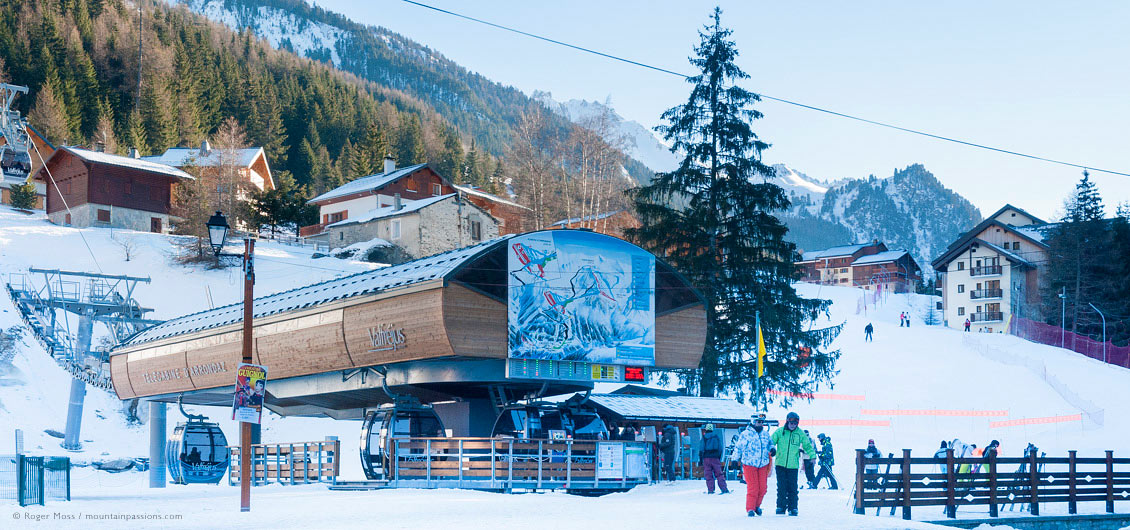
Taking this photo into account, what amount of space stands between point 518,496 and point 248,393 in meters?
6.17

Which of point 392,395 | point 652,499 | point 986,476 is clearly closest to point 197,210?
point 392,395

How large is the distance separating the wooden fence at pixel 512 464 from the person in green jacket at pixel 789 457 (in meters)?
6.68

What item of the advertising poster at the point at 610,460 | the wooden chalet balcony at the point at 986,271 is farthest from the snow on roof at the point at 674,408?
the wooden chalet balcony at the point at 986,271

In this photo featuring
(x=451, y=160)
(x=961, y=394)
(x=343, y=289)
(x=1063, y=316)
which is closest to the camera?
(x=343, y=289)

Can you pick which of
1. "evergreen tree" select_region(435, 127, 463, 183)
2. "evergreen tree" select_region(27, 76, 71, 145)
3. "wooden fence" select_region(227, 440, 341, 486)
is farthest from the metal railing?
"evergreen tree" select_region(435, 127, 463, 183)

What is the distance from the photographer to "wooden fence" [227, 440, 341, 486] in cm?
2643

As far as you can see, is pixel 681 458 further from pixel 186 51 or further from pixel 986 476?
pixel 186 51

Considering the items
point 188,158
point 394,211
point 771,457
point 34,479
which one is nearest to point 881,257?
point 394,211

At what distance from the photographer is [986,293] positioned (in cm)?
9275

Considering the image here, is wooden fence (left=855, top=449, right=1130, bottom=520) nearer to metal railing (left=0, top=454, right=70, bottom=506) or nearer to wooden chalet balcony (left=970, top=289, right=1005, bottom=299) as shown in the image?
metal railing (left=0, top=454, right=70, bottom=506)

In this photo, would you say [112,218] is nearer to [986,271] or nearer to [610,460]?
[610,460]

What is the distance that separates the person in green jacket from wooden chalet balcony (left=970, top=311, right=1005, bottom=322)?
83.0 meters

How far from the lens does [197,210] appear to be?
67812 mm

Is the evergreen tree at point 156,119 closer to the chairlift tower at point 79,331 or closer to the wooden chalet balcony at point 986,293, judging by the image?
the chairlift tower at point 79,331
